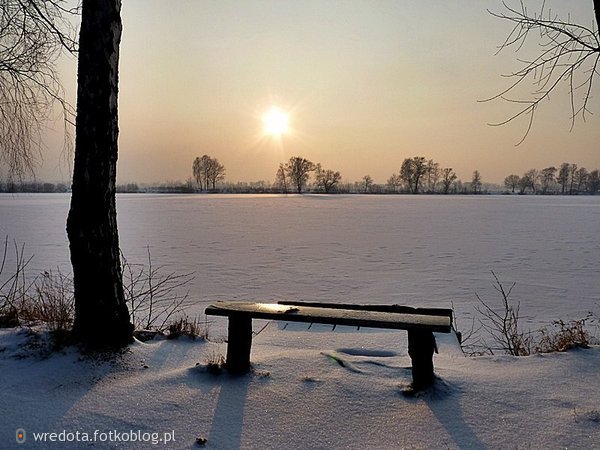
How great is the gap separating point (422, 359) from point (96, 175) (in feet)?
8.73

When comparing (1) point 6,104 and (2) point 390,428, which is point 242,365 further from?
(1) point 6,104

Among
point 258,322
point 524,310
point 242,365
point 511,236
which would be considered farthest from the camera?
point 511,236

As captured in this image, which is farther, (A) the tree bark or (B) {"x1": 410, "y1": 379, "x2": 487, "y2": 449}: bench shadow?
(A) the tree bark

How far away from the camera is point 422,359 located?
273 centimetres

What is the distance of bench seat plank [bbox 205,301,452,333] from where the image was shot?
2.64 m

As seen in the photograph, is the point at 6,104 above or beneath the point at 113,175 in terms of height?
above

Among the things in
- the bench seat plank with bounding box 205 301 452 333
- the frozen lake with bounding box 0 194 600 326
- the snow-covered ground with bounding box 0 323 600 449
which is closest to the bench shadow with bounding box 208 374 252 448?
the snow-covered ground with bounding box 0 323 600 449

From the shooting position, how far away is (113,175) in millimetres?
3129

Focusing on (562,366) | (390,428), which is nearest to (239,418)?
(390,428)

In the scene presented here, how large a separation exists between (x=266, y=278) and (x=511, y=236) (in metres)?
12.1

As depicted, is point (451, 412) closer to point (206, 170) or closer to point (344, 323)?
point (344, 323)

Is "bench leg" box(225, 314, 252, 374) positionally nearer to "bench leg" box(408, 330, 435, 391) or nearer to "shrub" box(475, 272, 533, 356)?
"bench leg" box(408, 330, 435, 391)

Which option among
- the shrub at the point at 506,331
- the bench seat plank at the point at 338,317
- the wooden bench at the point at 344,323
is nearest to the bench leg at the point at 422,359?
the wooden bench at the point at 344,323

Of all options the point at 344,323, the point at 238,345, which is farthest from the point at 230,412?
the point at 344,323
